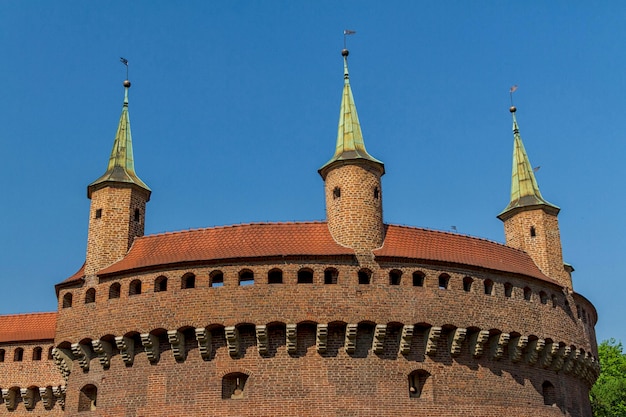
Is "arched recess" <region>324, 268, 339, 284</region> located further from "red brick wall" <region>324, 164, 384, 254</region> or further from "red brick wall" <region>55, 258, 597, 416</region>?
"red brick wall" <region>324, 164, 384, 254</region>

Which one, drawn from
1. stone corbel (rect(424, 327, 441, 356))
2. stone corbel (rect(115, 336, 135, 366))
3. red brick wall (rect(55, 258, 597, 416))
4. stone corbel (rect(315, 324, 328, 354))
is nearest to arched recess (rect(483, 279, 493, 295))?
red brick wall (rect(55, 258, 597, 416))

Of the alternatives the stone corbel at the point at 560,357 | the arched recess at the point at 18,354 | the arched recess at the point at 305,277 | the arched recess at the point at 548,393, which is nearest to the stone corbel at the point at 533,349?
the stone corbel at the point at 560,357

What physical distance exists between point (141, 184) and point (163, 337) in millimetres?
7178

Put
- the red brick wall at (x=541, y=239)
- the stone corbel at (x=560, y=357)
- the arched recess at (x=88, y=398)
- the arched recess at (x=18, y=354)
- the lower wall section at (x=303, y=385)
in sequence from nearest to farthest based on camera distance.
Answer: the lower wall section at (x=303, y=385)
the arched recess at (x=88, y=398)
the stone corbel at (x=560, y=357)
the red brick wall at (x=541, y=239)
the arched recess at (x=18, y=354)

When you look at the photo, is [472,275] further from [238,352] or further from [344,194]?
[238,352]

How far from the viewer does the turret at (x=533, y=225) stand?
32469 mm

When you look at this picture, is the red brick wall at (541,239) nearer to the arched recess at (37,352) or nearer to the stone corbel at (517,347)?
the stone corbel at (517,347)

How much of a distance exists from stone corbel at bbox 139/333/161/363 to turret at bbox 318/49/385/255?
7.10m

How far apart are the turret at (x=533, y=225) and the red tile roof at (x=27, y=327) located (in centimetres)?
2048

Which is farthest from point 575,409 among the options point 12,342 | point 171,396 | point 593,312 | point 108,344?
point 12,342

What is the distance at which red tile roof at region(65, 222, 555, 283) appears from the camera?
89.6ft

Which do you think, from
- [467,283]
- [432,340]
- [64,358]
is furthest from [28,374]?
[467,283]

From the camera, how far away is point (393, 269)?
27219 millimetres

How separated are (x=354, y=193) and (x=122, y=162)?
9.80 m
